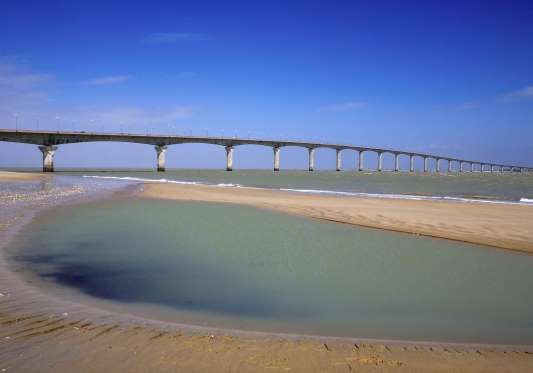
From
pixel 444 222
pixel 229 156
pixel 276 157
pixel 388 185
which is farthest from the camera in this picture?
pixel 276 157

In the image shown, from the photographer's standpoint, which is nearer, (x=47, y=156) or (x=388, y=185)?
(x=388, y=185)

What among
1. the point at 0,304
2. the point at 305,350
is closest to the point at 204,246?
the point at 0,304

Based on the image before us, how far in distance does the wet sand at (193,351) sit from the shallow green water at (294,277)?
442mm

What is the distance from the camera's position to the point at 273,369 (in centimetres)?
367

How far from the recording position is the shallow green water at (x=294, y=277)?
5246mm

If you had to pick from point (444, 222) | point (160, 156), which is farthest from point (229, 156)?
point (444, 222)

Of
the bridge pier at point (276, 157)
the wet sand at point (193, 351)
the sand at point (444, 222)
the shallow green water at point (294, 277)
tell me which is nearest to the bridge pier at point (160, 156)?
the bridge pier at point (276, 157)

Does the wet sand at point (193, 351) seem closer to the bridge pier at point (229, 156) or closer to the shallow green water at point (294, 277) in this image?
the shallow green water at point (294, 277)

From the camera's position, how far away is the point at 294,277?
733 centimetres

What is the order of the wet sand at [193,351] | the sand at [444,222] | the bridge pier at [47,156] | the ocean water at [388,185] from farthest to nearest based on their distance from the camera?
the bridge pier at [47,156] → the ocean water at [388,185] → the sand at [444,222] → the wet sand at [193,351]

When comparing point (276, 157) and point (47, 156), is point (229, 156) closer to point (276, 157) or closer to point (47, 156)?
point (276, 157)

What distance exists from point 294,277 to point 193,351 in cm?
351

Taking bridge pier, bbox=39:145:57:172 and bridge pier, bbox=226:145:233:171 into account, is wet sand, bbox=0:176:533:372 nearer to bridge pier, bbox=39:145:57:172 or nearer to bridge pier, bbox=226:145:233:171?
bridge pier, bbox=39:145:57:172

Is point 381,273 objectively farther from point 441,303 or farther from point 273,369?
point 273,369
